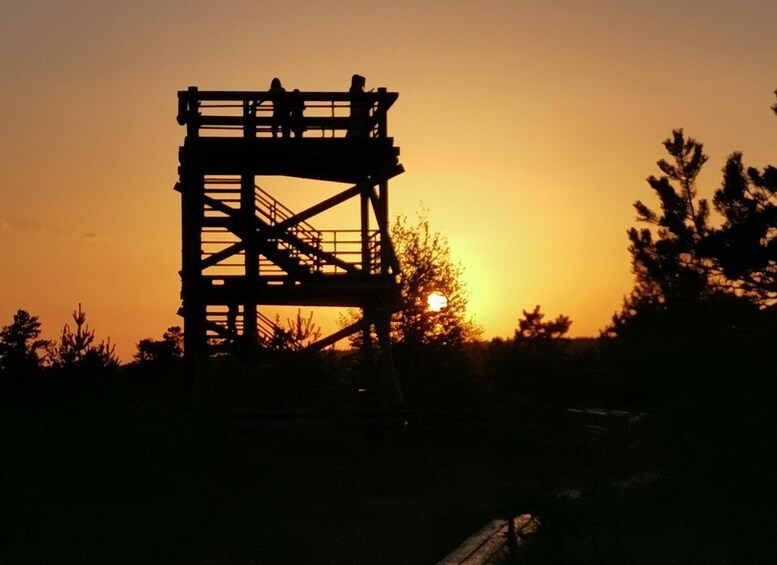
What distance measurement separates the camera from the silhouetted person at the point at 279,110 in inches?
1012

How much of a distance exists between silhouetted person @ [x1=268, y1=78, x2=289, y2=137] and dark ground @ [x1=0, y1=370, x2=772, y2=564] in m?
6.37

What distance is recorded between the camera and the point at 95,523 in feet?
48.4

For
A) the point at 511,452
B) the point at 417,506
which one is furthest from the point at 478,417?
the point at 417,506

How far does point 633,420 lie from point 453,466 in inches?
138

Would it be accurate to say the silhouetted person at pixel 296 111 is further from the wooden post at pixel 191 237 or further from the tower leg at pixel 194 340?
the tower leg at pixel 194 340

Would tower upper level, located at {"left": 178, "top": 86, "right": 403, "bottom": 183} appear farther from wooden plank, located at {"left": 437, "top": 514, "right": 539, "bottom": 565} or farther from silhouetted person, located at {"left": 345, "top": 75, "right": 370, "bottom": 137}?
wooden plank, located at {"left": 437, "top": 514, "right": 539, "bottom": 565}

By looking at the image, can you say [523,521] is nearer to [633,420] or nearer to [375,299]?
[633,420]

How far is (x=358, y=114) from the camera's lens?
2611cm

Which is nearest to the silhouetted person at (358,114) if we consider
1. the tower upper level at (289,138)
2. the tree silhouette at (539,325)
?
the tower upper level at (289,138)

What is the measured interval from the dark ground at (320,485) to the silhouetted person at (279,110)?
20.9 ft

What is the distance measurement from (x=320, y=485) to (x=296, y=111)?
10443 millimetres

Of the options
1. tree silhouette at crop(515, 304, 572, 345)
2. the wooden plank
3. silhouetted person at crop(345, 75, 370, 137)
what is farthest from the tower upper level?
tree silhouette at crop(515, 304, 572, 345)

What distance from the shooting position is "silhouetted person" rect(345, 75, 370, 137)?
84.8 ft

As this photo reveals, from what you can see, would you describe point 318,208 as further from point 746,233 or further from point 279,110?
point 746,233
